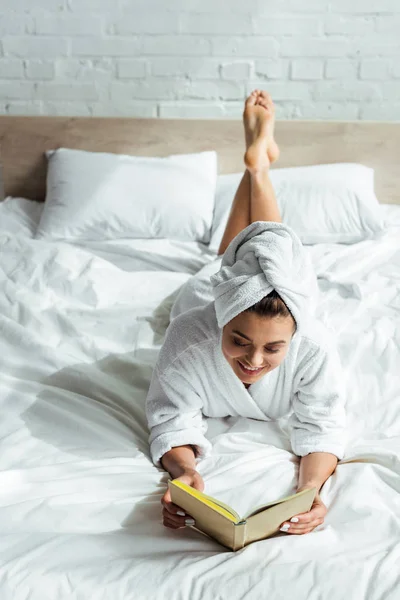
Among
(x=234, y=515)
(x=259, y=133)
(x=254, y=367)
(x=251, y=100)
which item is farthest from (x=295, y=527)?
(x=251, y=100)

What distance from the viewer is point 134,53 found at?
2742 millimetres

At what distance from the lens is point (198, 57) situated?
2742 mm

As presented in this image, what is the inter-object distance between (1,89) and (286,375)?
2.04 metres

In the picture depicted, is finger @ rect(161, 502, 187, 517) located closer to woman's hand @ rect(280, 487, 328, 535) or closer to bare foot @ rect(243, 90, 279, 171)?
woman's hand @ rect(280, 487, 328, 535)

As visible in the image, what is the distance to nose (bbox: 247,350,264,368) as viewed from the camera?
1201 millimetres

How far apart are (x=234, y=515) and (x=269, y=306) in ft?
1.17

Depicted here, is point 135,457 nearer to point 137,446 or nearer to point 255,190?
point 137,446

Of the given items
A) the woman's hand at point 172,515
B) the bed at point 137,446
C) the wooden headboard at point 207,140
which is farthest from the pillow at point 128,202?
the woman's hand at point 172,515

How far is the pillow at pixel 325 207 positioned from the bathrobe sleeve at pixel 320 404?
1.11m

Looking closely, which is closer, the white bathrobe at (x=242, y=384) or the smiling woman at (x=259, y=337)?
the smiling woman at (x=259, y=337)

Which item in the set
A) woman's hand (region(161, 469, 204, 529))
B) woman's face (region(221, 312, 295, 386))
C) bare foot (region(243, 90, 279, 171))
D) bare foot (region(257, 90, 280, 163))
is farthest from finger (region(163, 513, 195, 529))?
bare foot (region(257, 90, 280, 163))

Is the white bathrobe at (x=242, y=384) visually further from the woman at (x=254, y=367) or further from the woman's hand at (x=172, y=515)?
the woman's hand at (x=172, y=515)

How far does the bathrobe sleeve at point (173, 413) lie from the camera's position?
53.0 inches

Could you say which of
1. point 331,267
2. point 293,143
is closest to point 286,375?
point 331,267
